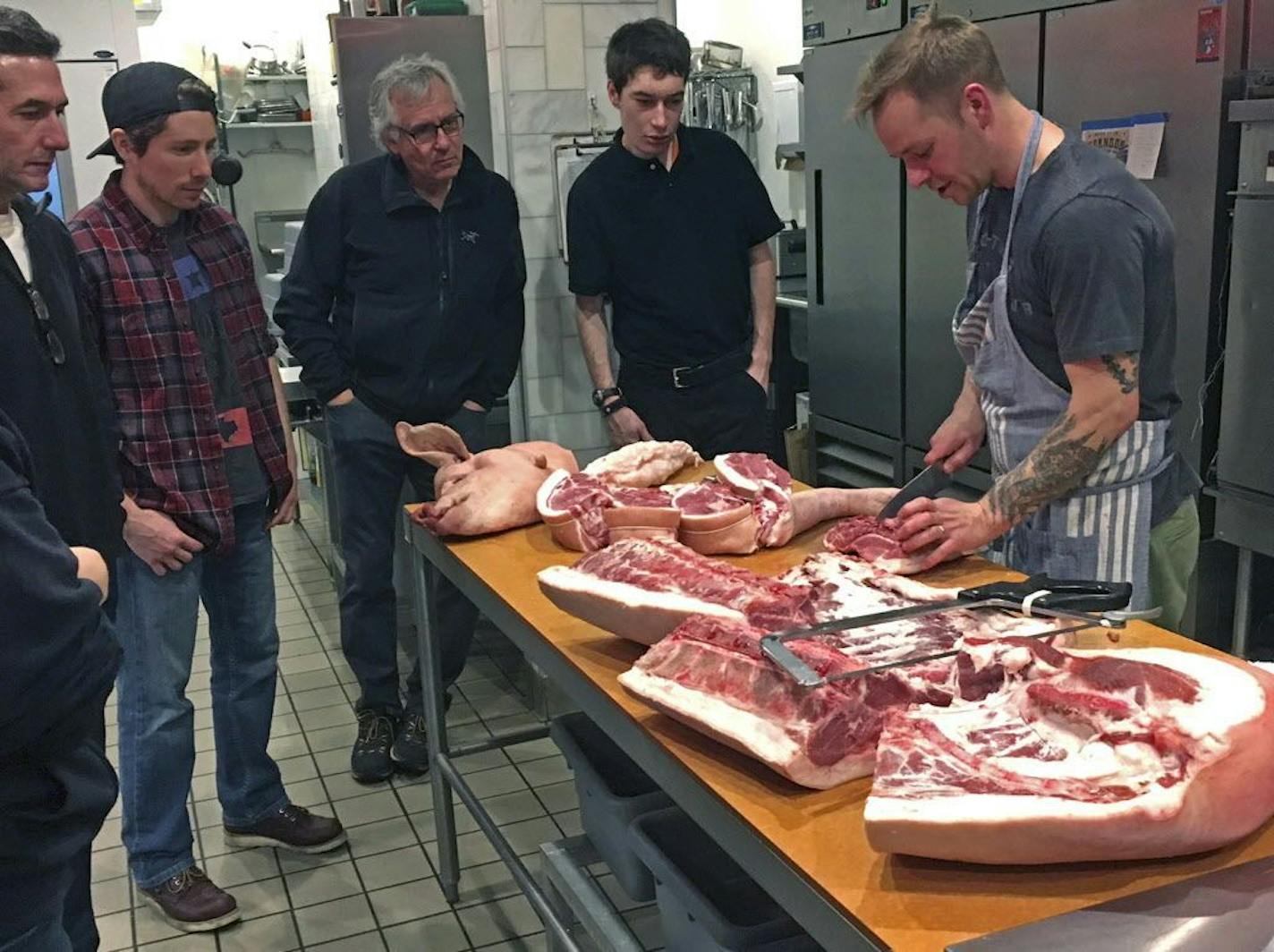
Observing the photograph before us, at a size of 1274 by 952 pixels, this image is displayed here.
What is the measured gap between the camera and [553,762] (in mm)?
3725

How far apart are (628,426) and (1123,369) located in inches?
71.1

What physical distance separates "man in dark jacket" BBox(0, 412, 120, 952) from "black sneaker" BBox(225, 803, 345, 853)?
1.63 m

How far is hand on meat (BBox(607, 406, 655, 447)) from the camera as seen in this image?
11.8 feet

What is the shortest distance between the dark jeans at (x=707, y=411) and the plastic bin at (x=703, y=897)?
5.45 feet

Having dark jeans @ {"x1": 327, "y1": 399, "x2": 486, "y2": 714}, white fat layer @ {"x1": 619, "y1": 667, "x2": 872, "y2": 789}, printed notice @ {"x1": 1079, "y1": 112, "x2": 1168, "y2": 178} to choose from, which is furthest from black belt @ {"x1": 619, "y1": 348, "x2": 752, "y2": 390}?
white fat layer @ {"x1": 619, "y1": 667, "x2": 872, "y2": 789}

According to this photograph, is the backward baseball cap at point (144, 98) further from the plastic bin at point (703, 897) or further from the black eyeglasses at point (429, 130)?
the plastic bin at point (703, 897)

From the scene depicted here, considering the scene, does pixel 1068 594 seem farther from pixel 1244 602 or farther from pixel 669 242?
pixel 669 242

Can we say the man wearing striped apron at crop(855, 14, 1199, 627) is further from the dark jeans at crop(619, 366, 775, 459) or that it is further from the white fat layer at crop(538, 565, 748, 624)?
the dark jeans at crop(619, 366, 775, 459)

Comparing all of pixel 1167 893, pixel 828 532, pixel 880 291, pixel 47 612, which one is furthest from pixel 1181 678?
pixel 880 291

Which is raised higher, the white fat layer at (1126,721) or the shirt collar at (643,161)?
the shirt collar at (643,161)

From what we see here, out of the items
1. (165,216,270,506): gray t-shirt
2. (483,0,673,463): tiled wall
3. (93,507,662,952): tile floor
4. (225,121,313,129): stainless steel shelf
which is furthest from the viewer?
(225,121,313,129): stainless steel shelf

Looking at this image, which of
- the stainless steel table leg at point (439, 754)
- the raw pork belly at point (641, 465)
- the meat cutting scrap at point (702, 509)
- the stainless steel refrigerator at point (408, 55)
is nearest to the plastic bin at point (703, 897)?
the meat cutting scrap at point (702, 509)

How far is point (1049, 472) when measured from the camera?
2.05m

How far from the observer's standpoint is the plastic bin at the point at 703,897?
1795 mm
